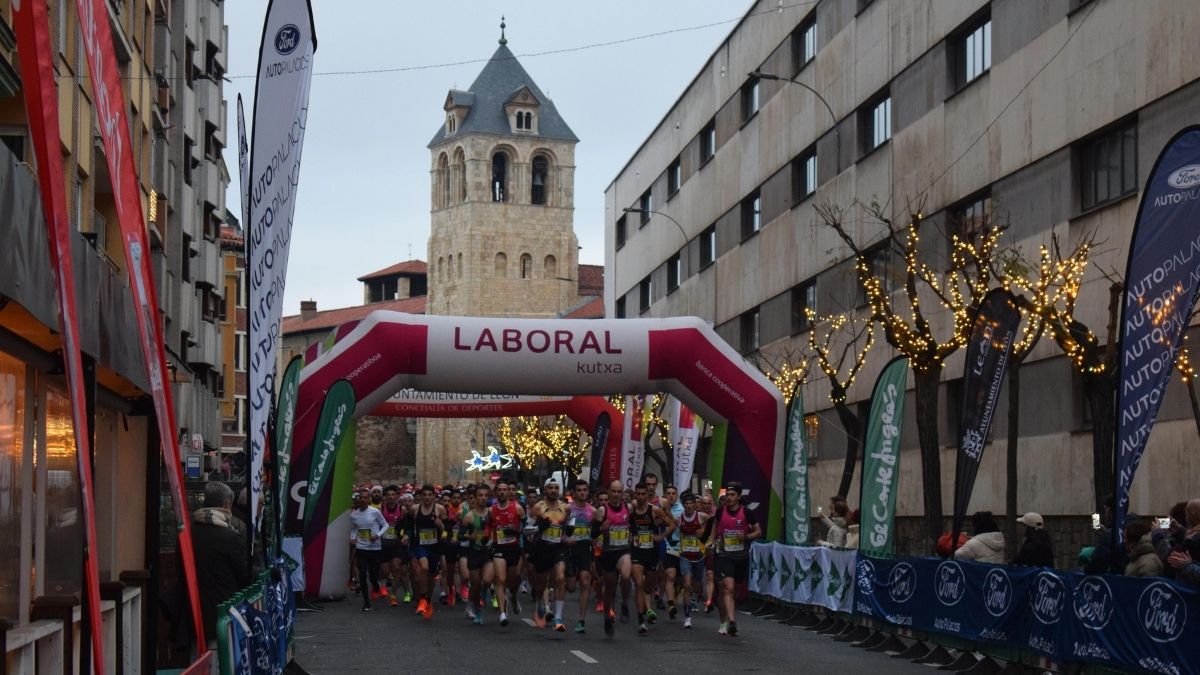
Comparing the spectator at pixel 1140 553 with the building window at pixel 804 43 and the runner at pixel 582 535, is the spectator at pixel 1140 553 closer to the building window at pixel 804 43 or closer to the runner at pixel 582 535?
the runner at pixel 582 535

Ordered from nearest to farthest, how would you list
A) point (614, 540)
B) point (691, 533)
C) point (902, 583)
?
1. point (902, 583)
2. point (614, 540)
3. point (691, 533)

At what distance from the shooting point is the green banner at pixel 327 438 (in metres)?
25.0

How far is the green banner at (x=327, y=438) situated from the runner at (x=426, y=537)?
182 centimetres

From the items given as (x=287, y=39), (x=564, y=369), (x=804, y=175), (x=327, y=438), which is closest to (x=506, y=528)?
(x=327, y=438)

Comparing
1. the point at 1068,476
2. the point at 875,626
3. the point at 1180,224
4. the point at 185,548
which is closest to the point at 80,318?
the point at 185,548

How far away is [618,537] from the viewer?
73.3 feet

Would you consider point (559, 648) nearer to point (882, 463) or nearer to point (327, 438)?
point (882, 463)

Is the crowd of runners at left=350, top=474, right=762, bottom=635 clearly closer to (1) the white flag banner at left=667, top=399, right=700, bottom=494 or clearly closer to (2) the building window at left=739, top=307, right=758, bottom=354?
(1) the white flag banner at left=667, top=399, right=700, bottom=494

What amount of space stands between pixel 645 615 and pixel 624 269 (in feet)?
162

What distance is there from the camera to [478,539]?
25281 mm

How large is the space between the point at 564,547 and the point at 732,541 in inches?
80.8

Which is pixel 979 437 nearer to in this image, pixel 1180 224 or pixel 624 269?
pixel 1180 224

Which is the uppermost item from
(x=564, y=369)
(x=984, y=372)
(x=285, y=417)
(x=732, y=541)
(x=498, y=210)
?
(x=498, y=210)

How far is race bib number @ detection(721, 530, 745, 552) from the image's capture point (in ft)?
73.3
